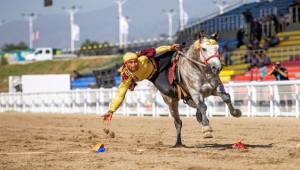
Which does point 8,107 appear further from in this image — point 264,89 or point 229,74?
point 264,89

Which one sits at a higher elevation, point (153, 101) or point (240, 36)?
point (240, 36)

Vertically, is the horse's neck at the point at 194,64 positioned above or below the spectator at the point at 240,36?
below

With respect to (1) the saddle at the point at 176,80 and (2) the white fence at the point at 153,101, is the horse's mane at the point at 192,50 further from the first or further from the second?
(2) the white fence at the point at 153,101

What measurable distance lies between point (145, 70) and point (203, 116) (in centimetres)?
155

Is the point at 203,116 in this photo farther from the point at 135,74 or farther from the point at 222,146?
the point at 135,74

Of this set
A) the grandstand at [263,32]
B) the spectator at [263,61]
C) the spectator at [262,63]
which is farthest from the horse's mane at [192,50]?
the spectator at [263,61]

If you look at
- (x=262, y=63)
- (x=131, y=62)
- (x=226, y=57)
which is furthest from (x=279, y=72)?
(x=131, y=62)

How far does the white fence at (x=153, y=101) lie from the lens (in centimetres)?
2331

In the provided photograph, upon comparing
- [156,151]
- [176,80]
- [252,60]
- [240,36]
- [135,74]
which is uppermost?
[240,36]

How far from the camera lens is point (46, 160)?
1087 centimetres

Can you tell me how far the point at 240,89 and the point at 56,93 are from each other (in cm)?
1572

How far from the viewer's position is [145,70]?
1281 centimetres

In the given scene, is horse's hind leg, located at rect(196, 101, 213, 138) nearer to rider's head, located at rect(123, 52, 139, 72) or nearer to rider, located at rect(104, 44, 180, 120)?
rider, located at rect(104, 44, 180, 120)

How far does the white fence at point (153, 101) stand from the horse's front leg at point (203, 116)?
2.03 m
